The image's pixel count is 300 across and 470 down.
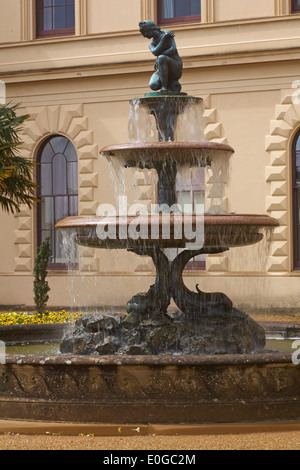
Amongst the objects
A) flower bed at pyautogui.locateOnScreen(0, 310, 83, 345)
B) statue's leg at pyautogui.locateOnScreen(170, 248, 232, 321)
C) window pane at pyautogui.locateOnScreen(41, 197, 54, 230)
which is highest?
window pane at pyautogui.locateOnScreen(41, 197, 54, 230)

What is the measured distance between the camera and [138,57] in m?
21.0

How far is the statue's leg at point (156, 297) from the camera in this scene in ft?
31.4

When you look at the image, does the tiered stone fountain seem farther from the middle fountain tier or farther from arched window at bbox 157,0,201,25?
arched window at bbox 157,0,201,25

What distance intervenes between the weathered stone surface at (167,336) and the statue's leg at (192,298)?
97 mm

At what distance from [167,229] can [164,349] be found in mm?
1263

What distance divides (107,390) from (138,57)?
1395 centimetres

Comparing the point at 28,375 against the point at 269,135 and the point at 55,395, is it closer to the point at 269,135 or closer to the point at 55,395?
the point at 55,395

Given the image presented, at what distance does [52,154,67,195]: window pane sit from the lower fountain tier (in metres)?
12.7

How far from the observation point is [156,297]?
31.8ft

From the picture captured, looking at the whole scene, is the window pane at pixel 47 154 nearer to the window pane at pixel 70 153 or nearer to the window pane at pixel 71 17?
the window pane at pixel 70 153

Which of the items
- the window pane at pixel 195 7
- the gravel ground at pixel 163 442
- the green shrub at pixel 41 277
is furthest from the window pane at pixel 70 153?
the gravel ground at pixel 163 442

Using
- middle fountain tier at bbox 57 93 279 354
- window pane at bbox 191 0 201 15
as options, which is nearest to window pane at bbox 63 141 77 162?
window pane at bbox 191 0 201 15

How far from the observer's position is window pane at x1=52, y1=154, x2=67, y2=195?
856 inches

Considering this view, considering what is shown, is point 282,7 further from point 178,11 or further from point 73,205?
point 73,205
